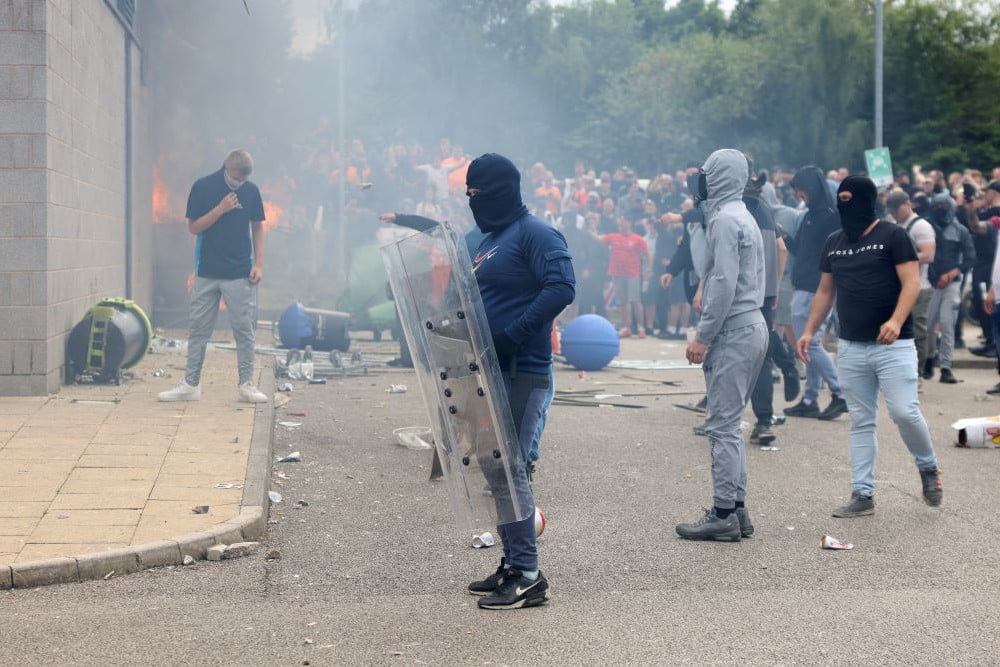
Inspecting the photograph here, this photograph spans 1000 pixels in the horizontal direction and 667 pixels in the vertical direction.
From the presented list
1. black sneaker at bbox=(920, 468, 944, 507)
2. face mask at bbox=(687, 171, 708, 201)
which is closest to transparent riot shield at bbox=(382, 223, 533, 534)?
face mask at bbox=(687, 171, 708, 201)

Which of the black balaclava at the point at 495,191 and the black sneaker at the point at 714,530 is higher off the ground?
the black balaclava at the point at 495,191

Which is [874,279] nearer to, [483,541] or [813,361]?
[483,541]

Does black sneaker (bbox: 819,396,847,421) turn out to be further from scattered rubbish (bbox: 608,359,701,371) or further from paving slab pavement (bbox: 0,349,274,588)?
paving slab pavement (bbox: 0,349,274,588)

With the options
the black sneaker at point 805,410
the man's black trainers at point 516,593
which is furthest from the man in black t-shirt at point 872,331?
the black sneaker at point 805,410

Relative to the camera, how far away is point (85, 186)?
38.9ft

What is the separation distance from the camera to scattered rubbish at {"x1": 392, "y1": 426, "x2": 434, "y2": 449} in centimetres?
905

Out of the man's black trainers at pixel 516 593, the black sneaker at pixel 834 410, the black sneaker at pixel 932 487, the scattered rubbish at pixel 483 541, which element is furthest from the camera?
the black sneaker at pixel 834 410

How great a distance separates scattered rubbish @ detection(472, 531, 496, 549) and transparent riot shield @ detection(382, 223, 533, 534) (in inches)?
43.4

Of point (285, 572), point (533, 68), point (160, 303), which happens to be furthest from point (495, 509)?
point (533, 68)

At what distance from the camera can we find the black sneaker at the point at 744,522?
6559 mm

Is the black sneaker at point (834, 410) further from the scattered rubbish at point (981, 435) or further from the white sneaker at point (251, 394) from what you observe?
the white sneaker at point (251, 394)

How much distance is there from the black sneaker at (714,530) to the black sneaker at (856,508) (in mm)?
864

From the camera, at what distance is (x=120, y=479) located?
7.04 m

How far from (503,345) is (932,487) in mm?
3262
